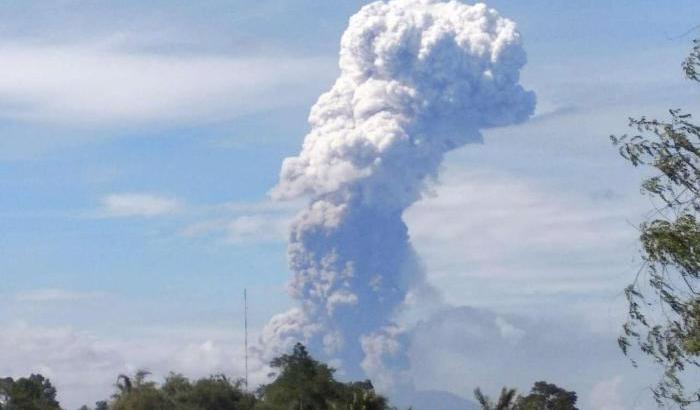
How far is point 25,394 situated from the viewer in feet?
342

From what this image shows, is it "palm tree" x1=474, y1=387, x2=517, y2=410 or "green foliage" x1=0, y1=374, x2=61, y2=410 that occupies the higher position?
"green foliage" x1=0, y1=374, x2=61, y2=410

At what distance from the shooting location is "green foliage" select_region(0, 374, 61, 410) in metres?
99.8

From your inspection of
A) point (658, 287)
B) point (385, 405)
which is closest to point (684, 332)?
point (658, 287)

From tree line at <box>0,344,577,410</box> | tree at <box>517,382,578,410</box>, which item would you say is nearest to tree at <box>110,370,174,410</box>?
tree line at <box>0,344,577,410</box>

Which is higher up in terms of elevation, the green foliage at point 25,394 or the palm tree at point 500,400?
the green foliage at point 25,394

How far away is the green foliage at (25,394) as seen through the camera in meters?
99.8

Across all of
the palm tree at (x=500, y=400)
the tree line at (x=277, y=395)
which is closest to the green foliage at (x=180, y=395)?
the tree line at (x=277, y=395)

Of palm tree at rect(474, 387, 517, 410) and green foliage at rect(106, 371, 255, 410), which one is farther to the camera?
green foliage at rect(106, 371, 255, 410)

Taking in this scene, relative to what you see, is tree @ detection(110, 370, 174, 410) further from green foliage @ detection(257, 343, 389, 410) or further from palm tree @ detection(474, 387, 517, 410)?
palm tree @ detection(474, 387, 517, 410)

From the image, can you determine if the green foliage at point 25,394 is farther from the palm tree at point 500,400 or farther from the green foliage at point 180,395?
the palm tree at point 500,400

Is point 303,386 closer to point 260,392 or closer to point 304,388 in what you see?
point 304,388

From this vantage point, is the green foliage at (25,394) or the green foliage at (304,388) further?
the green foliage at (25,394)

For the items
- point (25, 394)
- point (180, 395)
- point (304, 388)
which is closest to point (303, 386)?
point (304, 388)

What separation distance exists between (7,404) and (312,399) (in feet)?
113
